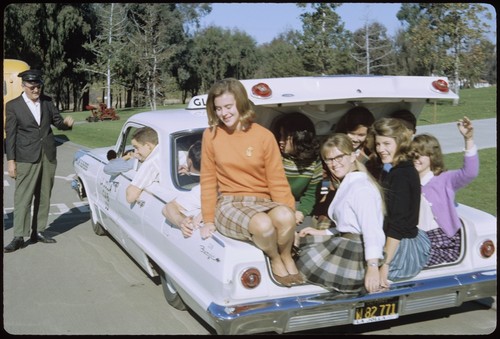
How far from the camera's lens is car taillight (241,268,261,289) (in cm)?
368

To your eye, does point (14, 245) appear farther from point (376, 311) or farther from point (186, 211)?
point (376, 311)

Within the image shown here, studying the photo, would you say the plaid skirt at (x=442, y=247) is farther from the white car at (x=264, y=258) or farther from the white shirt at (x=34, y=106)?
the white shirt at (x=34, y=106)

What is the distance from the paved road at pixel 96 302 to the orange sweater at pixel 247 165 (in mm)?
1174

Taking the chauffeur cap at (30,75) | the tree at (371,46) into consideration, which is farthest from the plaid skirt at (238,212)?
the tree at (371,46)

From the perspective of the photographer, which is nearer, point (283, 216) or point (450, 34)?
point (283, 216)

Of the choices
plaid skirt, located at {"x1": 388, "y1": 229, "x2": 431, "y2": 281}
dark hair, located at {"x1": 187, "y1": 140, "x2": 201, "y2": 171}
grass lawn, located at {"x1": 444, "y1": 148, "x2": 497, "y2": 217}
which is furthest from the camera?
grass lawn, located at {"x1": 444, "y1": 148, "x2": 497, "y2": 217}

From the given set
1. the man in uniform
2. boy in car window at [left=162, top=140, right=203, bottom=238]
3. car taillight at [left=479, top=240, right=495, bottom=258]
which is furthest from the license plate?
the man in uniform

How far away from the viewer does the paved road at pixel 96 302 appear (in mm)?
4574

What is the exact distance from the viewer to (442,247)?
4.34m

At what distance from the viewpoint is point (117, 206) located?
5938 mm

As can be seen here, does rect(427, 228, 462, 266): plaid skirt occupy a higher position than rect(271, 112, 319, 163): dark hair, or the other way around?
rect(271, 112, 319, 163): dark hair

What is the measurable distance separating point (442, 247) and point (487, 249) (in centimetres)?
39

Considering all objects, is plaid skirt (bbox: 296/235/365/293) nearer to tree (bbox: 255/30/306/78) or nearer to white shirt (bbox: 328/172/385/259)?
white shirt (bbox: 328/172/385/259)

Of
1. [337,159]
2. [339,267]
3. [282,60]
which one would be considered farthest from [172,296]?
[282,60]
